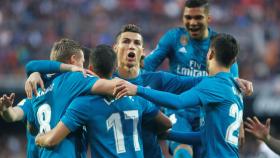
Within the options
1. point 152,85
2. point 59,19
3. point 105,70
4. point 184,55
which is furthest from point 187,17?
point 59,19

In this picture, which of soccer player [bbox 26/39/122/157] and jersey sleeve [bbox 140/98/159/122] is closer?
soccer player [bbox 26/39/122/157]

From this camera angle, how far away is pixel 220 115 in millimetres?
6223

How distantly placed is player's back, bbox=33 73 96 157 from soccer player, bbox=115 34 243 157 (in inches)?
31.9

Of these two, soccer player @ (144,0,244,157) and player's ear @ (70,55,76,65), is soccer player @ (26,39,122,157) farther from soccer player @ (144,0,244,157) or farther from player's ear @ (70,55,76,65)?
soccer player @ (144,0,244,157)

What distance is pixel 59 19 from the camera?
56.7ft

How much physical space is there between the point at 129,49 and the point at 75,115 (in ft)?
3.40

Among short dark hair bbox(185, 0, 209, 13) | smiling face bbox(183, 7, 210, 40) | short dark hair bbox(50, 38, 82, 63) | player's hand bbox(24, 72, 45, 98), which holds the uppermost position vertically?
short dark hair bbox(185, 0, 209, 13)

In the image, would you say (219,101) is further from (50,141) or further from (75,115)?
(50,141)

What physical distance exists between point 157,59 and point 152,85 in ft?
3.10

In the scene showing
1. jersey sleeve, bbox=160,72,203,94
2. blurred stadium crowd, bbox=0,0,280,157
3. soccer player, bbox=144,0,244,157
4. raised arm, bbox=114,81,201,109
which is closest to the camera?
raised arm, bbox=114,81,201,109

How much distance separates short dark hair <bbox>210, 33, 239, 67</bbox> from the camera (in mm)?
6293

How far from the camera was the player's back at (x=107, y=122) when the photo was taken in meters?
6.05

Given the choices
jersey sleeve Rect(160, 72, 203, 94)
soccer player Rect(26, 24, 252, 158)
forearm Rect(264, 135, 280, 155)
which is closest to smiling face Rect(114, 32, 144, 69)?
soccer player Rect(26, 24, 252, 158)

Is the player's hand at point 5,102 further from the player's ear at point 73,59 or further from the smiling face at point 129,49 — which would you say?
the smiling face at point 129,49
